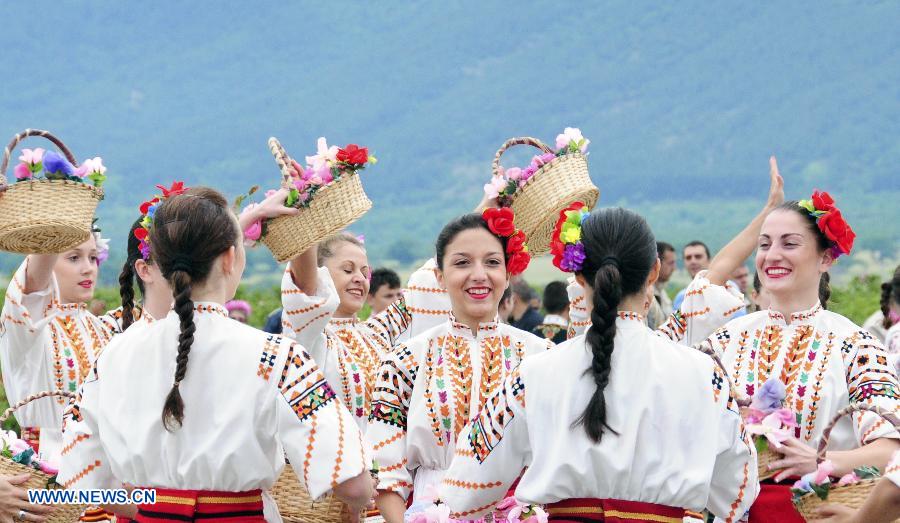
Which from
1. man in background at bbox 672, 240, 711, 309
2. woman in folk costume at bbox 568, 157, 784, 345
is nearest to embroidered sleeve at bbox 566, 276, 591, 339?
woman in folk costume at bbox 568, 157, 784, 345

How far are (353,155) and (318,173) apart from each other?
16 cm

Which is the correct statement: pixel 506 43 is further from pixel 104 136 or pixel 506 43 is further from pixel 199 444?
pixel 199 444

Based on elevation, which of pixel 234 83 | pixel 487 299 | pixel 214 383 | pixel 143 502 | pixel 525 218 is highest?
pixel 234 83

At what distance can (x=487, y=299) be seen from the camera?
4074 mm

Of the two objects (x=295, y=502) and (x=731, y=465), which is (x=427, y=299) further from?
(x=731, y=465)

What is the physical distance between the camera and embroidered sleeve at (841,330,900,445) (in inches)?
147

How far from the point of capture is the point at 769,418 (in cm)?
359

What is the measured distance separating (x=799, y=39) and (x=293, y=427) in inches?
2668

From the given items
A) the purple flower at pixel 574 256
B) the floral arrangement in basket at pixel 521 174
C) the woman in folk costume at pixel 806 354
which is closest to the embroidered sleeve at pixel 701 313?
the woman in folk costume at pixel 806 354

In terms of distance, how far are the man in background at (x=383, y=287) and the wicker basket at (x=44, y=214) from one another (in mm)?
3502

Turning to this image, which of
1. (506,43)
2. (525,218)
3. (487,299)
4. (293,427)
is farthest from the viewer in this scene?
(506,43)

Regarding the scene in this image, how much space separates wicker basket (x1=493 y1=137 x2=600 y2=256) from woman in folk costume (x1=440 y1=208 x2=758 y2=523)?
1.64 meters

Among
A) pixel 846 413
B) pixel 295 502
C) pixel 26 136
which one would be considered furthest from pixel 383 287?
pixel 846 413

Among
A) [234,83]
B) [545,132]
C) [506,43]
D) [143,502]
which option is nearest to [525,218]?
[143,502]
